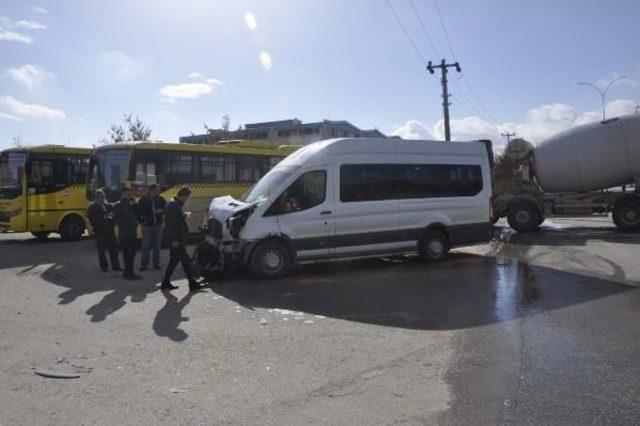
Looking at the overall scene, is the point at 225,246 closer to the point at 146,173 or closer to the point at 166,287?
the point at 166,287

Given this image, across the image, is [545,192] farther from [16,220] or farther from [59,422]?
[59,422]

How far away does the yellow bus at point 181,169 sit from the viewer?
51.3ft

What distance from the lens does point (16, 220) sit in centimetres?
1728

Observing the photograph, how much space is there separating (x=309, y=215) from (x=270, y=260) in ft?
3.58

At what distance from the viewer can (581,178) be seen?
1923 centimetres

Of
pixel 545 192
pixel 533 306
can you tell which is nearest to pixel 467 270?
pixel 533 306

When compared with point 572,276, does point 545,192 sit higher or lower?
higher

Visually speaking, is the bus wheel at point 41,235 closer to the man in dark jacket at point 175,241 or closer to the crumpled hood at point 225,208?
the crumpled hood at point 225,208

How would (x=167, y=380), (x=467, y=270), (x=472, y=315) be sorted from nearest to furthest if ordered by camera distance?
(x=167, y=380) → (x=472, y=315) → (x=467, y=270)

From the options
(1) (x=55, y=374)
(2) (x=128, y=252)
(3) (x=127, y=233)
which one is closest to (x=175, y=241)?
(2) (x=128, y=252)

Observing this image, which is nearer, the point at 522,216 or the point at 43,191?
the point at 43,191

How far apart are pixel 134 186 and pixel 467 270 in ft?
29.9

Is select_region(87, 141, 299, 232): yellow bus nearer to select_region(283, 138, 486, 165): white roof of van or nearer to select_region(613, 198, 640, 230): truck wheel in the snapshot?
select_region(283, 138, 486, 165): white roof of van

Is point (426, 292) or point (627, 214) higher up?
point (627, 214)
